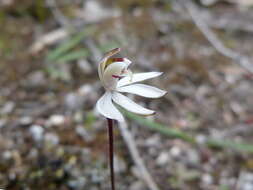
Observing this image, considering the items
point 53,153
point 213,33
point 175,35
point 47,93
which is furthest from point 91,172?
point 213,33

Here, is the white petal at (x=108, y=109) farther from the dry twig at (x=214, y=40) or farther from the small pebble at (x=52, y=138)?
the dry twig at (x=214, y=40)

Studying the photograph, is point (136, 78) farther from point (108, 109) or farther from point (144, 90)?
point (108, 109)

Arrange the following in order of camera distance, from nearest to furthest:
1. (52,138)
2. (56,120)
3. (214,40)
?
1. (52,138)
2. (56,120)
3. (214,40)

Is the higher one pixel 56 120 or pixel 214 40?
pixel 214 40

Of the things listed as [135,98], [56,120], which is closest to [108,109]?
[56,120]

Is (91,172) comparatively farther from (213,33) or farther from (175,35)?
(213,33)

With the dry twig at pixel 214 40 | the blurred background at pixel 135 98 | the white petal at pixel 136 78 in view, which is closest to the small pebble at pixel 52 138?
the blurred background at pixel 135 98
